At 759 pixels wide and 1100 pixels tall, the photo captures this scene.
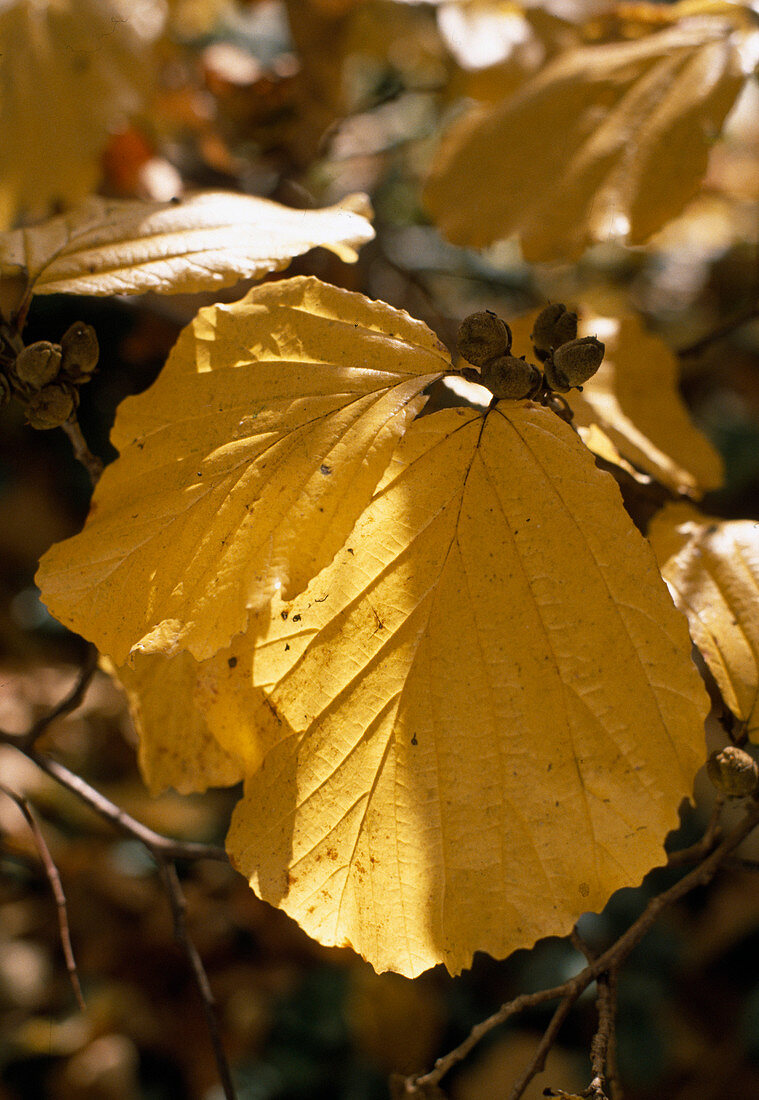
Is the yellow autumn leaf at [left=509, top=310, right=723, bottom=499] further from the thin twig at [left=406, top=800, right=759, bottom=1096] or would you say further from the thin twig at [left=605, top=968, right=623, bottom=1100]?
the thin twig at [left=605, top=968, right=623, bottom=1100]

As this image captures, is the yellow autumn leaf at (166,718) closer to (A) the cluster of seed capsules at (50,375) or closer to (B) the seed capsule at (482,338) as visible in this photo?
(A) the cluster of seed capsules at (50,375)

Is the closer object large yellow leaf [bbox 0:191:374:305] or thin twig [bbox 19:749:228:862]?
large yellow leaf [bbox 0:191:374:305]

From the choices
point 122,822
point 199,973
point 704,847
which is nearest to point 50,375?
point 122,822

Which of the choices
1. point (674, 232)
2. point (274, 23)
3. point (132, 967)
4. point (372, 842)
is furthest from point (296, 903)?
point (274, 23)

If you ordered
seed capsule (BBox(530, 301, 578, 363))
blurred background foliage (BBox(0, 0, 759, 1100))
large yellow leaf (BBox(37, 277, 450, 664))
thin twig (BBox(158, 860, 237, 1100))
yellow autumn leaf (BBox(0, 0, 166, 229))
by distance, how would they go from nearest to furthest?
large yellow leaf (BBox(37, 277, 450, 664)) → seed capsule (BBox(530, 301, 578, 363)) → thin twig (BBox(158, 860, 237, 1100)) → yellow autumn leaf (BBox(0, 0, 166, 229)) → blurred background foliage (BBox(0, 0, 759, 1100))

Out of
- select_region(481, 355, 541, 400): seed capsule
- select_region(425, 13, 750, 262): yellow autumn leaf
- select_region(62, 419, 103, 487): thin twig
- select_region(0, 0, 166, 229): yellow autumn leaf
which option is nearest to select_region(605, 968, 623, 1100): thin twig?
select_region(481, 355, 541, 400): seed capsule

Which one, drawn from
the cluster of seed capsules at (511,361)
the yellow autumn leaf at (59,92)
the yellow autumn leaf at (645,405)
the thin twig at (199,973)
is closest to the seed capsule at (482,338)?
the cluster of seed capsules at (511,361)

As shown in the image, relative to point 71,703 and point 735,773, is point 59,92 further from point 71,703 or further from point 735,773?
point 735,773
